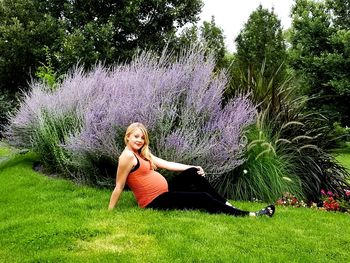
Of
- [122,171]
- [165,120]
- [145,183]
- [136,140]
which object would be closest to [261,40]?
[165,120]

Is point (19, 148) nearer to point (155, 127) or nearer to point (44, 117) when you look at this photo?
point (44, 117)

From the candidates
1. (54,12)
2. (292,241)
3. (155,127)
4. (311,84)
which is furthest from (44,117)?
(311,84)

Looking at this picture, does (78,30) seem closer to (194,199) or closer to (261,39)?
(261,39)

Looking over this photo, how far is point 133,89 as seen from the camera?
281 inches

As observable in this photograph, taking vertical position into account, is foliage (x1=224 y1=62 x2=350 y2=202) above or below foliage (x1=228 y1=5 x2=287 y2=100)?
below

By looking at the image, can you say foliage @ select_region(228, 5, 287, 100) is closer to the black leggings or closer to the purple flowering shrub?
the purple flowering shrub

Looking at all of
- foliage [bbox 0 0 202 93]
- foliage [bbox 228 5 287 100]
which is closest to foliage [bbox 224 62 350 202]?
foliage [bbox 0 0 202 93]

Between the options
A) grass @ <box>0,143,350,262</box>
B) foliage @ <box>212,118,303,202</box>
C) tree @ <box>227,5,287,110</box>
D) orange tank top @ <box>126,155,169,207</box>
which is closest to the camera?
grass @ <box>0,143,350,262</box>

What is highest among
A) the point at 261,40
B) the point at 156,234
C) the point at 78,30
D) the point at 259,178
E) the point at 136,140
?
the point at 261,40

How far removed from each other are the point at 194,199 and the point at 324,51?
1956 centimetres

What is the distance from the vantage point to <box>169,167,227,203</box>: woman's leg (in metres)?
5.66

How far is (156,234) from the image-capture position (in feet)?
15.2

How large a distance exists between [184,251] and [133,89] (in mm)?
3424

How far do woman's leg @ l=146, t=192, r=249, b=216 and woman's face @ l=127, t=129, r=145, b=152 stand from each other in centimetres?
63
